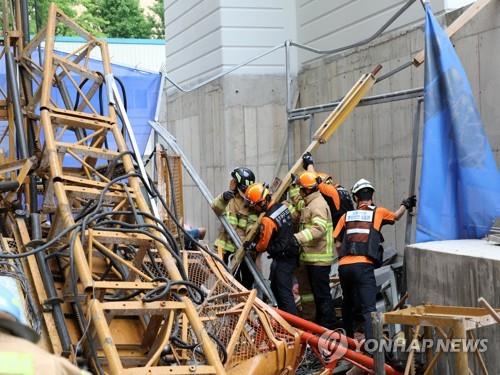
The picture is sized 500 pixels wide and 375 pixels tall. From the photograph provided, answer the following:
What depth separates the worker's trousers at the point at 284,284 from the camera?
7777 mm

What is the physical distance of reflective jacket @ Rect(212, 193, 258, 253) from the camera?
8.63 metres

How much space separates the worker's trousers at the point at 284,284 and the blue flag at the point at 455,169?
1.63 meters

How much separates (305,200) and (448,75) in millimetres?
2062

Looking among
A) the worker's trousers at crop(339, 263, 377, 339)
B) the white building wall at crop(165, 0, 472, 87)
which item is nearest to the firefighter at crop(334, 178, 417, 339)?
the worker's trousers at crop(339, 263, 377, 339)

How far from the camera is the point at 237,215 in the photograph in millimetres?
8734

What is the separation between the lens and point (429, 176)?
686 centimetres

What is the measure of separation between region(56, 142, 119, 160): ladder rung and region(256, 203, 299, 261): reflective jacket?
7.05 ft

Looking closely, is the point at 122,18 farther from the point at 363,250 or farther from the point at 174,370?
the point at 174,370

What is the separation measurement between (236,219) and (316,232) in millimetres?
1333

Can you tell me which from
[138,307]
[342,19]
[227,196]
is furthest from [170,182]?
[342,19]

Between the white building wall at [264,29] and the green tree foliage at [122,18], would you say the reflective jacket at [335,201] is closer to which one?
the white building wall at [264,29]

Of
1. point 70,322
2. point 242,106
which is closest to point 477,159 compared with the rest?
point 70,322

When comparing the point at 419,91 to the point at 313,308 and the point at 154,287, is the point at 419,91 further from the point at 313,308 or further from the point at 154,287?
the point at 154,287

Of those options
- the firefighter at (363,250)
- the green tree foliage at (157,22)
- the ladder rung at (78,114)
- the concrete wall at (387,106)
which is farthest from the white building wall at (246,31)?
the green tree foliage at (157,22)
